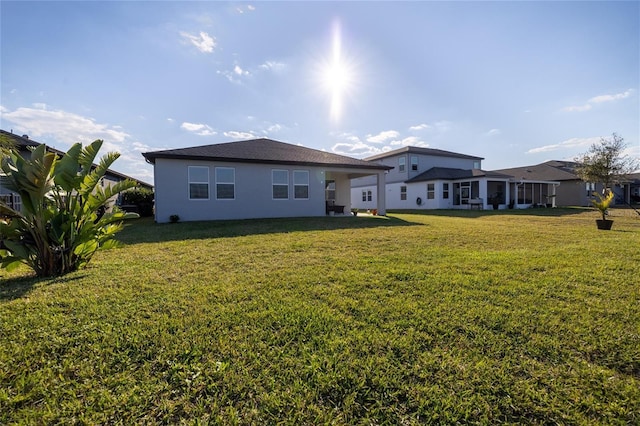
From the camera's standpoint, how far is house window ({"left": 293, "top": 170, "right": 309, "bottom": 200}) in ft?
51.3

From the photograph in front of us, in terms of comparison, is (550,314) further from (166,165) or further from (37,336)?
(166,165)

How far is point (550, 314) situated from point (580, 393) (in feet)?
4.62

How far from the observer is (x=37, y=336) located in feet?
9.37

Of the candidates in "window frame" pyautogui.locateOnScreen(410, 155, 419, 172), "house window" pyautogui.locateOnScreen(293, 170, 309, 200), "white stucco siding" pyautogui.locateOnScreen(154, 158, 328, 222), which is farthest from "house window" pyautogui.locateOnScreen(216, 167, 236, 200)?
"window frame" pyautogui.locateOnScreen(410, 155, 419, 172)

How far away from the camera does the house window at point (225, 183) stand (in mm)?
14062

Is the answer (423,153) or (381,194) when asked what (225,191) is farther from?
(423,153)

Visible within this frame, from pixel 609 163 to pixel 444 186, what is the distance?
47.6 feet

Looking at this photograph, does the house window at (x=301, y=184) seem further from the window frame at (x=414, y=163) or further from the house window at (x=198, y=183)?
the window frame at (x=414, y=163)

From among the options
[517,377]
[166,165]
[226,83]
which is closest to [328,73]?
[226,83]

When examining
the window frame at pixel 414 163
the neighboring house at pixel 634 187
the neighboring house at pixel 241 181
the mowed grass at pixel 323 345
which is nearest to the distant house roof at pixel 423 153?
the window frame at pixel 414 163

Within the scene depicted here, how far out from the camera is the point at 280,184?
15312 mm

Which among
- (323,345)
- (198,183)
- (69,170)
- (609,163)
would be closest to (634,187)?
(609,163)

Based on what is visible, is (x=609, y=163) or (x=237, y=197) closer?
(x=237, y=197)

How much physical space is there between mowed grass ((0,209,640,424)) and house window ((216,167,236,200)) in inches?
358
